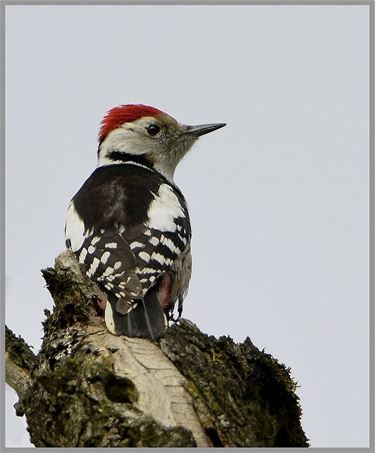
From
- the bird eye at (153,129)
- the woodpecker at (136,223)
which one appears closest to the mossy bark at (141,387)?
the woodpecker at (136,223)

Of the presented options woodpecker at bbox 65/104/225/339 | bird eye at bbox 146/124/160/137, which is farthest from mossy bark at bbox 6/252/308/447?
bird eye at bbox 146/124/160/137

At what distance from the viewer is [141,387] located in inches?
148

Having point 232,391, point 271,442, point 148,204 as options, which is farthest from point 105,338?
point 148,204

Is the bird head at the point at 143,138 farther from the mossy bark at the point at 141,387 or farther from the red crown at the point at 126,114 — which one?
the mossy bark at the point at 141,387

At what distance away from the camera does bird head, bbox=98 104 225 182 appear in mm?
7551

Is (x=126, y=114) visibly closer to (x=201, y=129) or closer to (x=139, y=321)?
(x=201, y=129)

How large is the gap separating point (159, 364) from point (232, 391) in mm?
394

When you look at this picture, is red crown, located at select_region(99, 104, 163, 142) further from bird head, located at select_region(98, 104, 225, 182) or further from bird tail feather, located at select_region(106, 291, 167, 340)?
bird tail feather, located at select_region(106, 291, 167, 340)

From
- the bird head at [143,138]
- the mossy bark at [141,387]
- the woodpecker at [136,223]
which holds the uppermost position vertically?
the bird head at [143,138]

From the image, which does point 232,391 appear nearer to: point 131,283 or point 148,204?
point 131,283

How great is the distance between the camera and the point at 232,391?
3928 mm

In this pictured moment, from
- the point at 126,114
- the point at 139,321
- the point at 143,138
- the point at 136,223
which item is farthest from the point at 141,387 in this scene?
the point at 126,114

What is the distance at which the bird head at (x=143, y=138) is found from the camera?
755 centimetres

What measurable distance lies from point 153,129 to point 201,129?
0.52 metres
